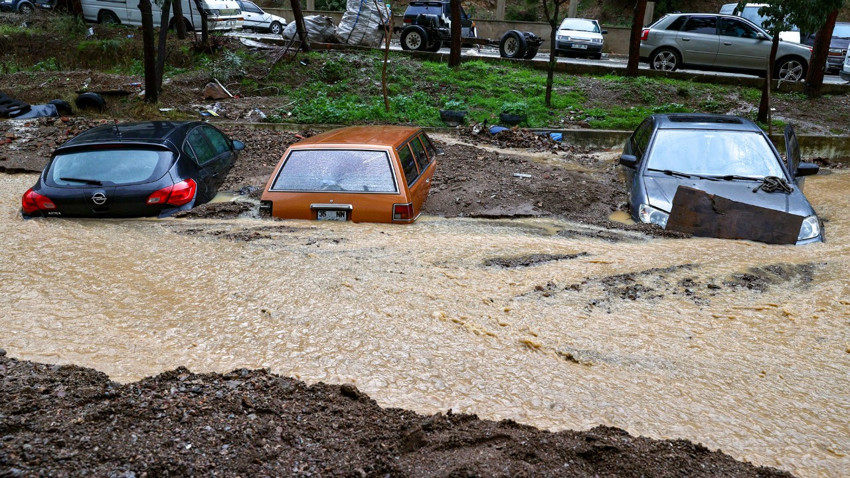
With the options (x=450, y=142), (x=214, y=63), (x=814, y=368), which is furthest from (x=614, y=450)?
(x=214, y=63)

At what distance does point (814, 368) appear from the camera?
475 cm

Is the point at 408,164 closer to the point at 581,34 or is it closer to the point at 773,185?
the point at 773,185

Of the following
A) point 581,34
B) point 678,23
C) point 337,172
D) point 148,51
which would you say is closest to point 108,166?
point 337,172

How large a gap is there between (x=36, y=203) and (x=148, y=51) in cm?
814

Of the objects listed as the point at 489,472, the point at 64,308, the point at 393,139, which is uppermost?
the point at 393,139

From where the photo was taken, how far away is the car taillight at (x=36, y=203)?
24.4 ft

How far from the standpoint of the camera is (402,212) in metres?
7.22

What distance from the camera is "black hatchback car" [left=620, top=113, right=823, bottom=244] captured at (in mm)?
7125

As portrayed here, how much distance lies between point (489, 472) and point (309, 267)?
11.9 ft

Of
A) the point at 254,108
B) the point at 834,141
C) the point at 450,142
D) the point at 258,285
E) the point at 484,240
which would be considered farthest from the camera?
the point at 254,108

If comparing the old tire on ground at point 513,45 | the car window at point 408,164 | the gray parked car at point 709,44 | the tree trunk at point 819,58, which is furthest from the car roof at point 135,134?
the gray parked car at point 709,44

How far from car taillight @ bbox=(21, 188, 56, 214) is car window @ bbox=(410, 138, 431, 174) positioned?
13.4 feet

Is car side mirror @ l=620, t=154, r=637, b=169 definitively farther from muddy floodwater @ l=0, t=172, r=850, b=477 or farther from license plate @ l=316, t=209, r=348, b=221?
license plate @ l=316, t=209, r=348, b=221

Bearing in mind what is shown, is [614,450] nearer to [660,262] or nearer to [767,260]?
[660,262]
